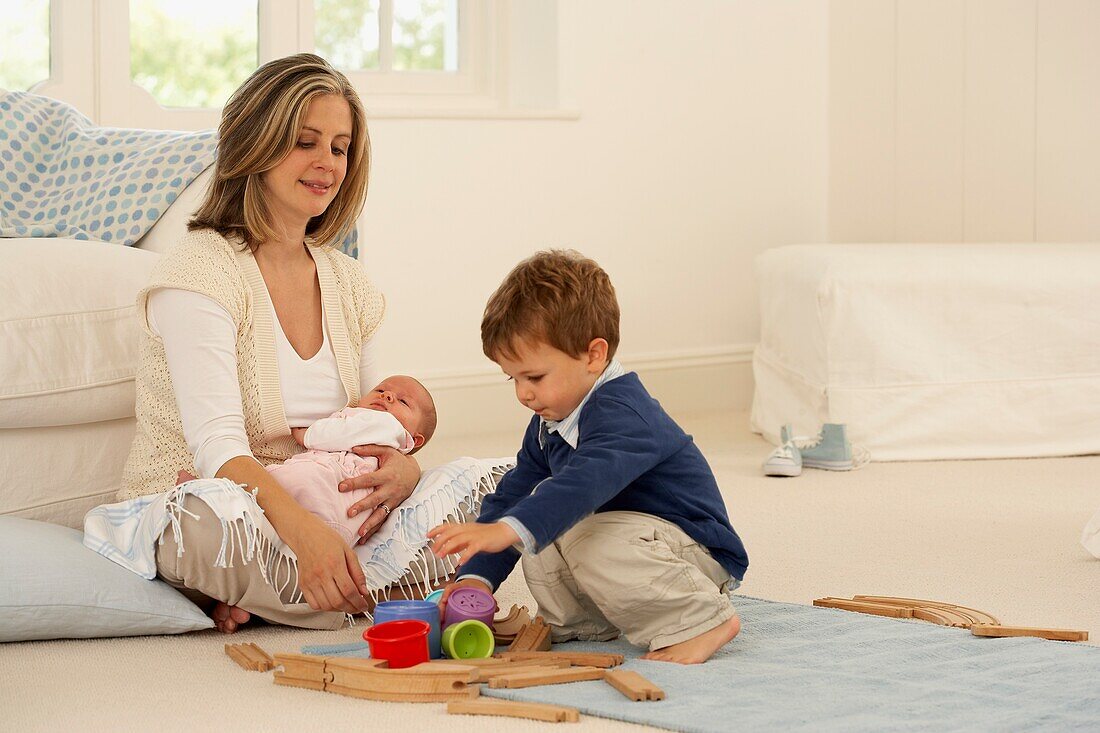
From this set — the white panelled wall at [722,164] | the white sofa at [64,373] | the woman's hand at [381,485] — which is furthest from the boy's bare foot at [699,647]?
the white panelled wall at [722,164]

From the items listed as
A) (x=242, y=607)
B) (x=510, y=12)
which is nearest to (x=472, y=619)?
(x=242, y=607)

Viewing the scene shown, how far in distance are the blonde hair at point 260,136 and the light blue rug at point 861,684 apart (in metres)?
0.73

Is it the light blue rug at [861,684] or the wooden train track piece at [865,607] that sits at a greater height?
the light blue rug at [861,684]

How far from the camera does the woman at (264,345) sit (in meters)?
1.64

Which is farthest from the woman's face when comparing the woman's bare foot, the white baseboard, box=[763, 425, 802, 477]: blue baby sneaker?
the white baseboard

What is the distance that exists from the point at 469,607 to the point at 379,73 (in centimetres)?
235

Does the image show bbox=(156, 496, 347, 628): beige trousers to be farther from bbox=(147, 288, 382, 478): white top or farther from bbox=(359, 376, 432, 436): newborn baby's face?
bbox=(359, 376, 432, 436): newborn baby's face

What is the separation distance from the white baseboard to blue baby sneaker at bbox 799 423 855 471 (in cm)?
86

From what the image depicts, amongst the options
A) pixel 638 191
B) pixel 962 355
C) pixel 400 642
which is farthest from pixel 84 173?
pixel 962 355

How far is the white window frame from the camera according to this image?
322cm

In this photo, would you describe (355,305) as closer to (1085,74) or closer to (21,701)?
(21,701)

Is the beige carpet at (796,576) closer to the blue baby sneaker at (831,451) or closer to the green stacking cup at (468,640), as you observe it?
the blue baby sneaker at (831,451)

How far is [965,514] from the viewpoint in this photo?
2.42 m

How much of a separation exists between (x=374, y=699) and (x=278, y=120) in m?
0.80
